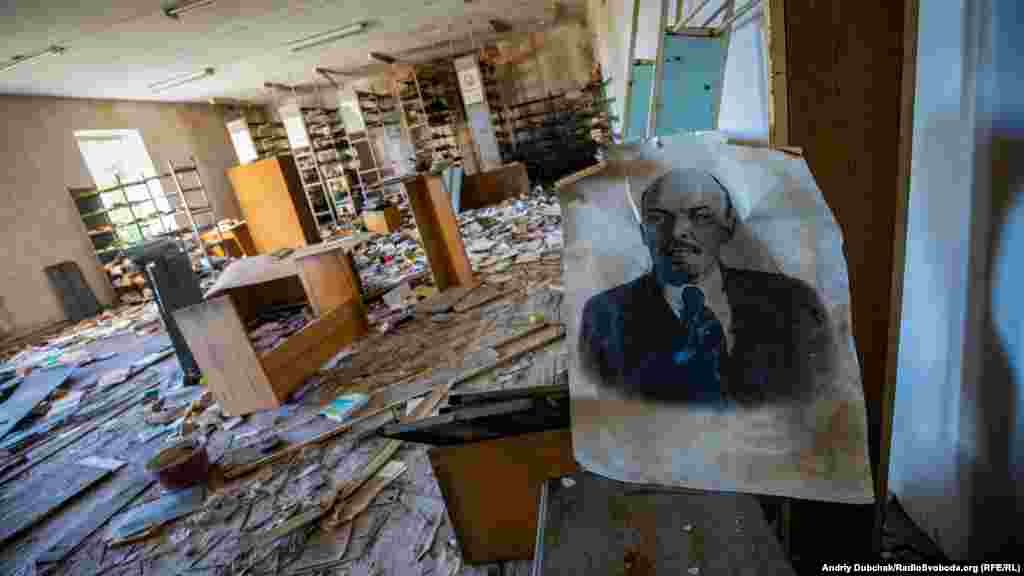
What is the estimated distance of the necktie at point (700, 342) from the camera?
66 cm

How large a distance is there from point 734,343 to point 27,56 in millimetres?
8713

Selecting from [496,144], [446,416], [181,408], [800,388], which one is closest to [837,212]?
[800,388]

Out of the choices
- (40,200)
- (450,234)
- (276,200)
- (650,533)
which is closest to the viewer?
(650,533)

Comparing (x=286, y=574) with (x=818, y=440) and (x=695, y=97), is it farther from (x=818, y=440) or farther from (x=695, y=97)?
Answer: (x=695, y=97)

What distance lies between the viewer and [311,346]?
3084mm

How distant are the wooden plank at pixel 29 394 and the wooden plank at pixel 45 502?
1359 mm

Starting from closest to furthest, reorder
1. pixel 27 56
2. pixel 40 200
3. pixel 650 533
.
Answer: pixel 650 533, pixel 27 56, pixel 40 200

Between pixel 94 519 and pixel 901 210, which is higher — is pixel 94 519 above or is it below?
below

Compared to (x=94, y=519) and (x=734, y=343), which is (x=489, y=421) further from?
(x=94, y=519)

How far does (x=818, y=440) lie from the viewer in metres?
0.64

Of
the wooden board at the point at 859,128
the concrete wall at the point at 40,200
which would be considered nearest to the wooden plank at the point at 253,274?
the wooden board at the point at 859,128

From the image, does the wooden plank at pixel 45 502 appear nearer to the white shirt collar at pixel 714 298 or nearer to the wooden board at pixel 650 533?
the wooden board at pixel 650 533

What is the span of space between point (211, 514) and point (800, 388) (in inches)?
92.0

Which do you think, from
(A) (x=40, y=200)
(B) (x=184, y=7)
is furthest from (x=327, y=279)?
(A) (x=40, y=200)
